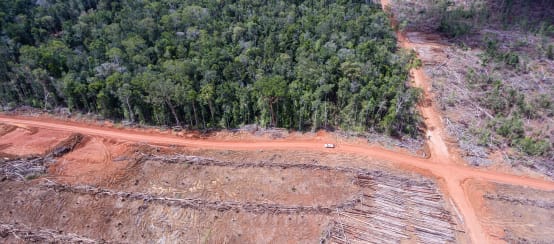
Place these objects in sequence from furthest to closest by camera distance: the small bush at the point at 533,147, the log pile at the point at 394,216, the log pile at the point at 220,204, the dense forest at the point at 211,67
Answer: the dense forest at the point at 211,67
the small bush at the point at 533,147
the log pile at the point at 220,204
the log pile at the point at 394,216

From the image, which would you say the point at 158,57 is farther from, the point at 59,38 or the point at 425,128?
the point at 425,128

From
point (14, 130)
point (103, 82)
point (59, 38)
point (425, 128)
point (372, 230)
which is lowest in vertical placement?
point (372, 230)

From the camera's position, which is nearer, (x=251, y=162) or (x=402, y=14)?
(x=251, y=162)

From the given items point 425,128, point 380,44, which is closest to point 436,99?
point 425,128

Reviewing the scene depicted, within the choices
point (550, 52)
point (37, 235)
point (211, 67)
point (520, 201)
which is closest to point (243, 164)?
point (211, 67)

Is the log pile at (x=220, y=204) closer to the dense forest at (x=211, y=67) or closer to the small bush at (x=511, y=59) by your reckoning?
the dense forest at (x=211, y=67)

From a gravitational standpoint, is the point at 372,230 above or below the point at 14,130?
below

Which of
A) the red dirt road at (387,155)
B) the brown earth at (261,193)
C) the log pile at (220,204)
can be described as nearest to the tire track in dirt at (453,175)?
the red dirt road at (387,155)
